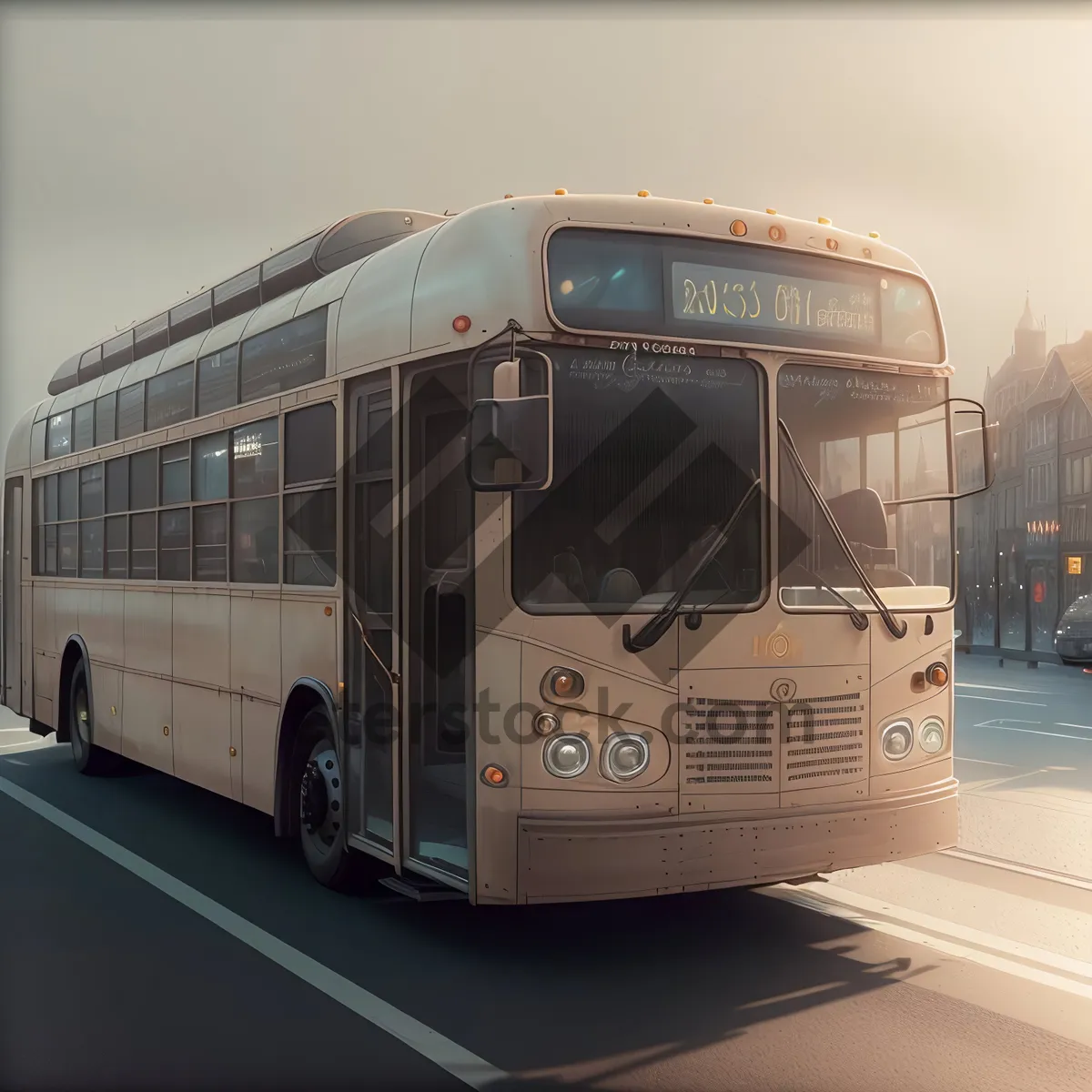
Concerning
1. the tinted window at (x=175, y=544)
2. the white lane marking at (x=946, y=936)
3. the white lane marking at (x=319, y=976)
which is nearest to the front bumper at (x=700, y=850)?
the white lane marking at (x=946, y=936)

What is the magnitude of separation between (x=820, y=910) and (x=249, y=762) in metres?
3.59

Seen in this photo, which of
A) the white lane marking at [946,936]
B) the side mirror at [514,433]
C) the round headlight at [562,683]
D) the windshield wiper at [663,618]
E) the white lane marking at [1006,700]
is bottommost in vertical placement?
the white lane marking at [1006,700]

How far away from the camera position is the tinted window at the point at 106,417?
35.9 ft

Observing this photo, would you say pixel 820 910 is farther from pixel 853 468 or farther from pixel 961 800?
pixel 961 800

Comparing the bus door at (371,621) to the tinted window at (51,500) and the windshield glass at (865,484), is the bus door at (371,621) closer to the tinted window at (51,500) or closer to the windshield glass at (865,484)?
the windshield glass at (865,484)

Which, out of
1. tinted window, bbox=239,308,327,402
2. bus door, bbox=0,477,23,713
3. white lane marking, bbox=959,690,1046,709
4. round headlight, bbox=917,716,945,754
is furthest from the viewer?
white lane marking, bbox=959,690,1046,709

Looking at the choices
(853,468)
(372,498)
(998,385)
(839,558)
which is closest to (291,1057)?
(372,498)

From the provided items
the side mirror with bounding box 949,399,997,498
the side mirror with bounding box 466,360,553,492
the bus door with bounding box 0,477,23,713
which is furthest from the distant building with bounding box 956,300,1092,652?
the side mirror with bounding box 466,360,553,492

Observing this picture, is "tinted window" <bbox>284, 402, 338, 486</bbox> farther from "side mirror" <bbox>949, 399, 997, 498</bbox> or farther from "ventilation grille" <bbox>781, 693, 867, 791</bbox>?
"side mirror" <bbox>949, 399, 997, 498</bbox>

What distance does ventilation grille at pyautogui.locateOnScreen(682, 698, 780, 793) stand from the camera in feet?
19.5

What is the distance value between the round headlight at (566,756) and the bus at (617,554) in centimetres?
1

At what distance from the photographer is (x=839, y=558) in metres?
6.34

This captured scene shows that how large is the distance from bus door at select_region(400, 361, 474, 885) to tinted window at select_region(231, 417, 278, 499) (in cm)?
→ 174

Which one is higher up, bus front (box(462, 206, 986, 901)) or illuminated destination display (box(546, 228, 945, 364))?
illuminated destination display (box(546, 228, 945, 364))
